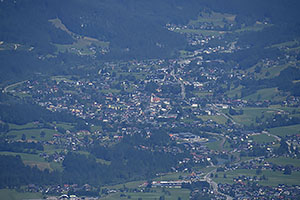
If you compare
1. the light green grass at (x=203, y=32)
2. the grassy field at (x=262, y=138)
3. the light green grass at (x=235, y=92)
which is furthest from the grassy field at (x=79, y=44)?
the grassy field at (x=262, y=138)

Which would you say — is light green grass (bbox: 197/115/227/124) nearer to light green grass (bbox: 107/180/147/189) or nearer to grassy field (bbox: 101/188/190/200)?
light green grass (bbox: 107/180/147/189)

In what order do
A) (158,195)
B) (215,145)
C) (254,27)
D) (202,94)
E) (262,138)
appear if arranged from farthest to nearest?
1. (254,27)
2. (202,94)
3. (262,138)
4. (215,145)
5. (158,195)

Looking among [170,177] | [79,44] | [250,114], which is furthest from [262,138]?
[79,44]

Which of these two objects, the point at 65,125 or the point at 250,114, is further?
the point at 250,114

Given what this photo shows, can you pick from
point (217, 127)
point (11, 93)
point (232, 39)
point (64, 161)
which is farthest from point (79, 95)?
point (232, 39)

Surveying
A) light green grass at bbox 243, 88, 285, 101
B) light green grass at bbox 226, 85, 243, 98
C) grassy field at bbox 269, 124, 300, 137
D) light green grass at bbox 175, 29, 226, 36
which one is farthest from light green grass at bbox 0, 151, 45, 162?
light green grass at bbox 175, 29, 226, 36

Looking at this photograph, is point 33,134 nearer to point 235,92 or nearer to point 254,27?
point 235,92

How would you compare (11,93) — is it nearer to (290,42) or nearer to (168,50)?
(168,50)
